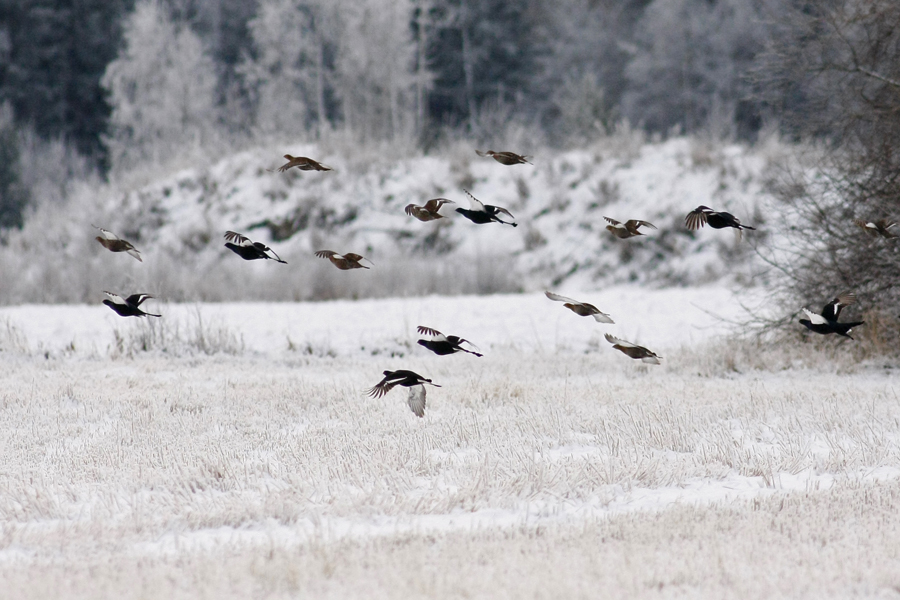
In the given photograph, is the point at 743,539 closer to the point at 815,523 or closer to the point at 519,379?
the point at 815,523

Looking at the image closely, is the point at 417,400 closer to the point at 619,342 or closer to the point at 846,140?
the point at 619,342

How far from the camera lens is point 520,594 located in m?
3.16

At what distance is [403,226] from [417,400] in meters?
13.3

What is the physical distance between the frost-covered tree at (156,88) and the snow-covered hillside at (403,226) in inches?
403

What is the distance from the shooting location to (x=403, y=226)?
18078mm

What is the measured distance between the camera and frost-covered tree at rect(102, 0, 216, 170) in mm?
30641

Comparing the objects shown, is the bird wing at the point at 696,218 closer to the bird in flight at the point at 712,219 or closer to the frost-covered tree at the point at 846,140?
the bird in flight at the point at 712,219

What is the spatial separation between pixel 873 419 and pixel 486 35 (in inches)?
1368

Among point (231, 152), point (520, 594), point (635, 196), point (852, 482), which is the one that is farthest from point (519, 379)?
point (231, 152)

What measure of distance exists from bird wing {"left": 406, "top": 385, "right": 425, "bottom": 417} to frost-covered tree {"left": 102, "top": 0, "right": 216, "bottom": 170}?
2689 cm

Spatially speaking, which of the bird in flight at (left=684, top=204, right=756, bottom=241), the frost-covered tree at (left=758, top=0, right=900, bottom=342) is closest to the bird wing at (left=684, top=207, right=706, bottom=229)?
the bird in flight at (left=684, top=204, right=756, bottom=241)

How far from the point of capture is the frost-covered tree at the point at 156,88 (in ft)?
101

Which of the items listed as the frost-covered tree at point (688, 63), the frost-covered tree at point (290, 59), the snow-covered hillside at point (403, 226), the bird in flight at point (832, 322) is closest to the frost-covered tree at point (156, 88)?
the frost-covered tree at point (290, 59)

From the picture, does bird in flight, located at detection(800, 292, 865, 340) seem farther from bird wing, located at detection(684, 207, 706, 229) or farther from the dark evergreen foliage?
the dark evergreen foliage
